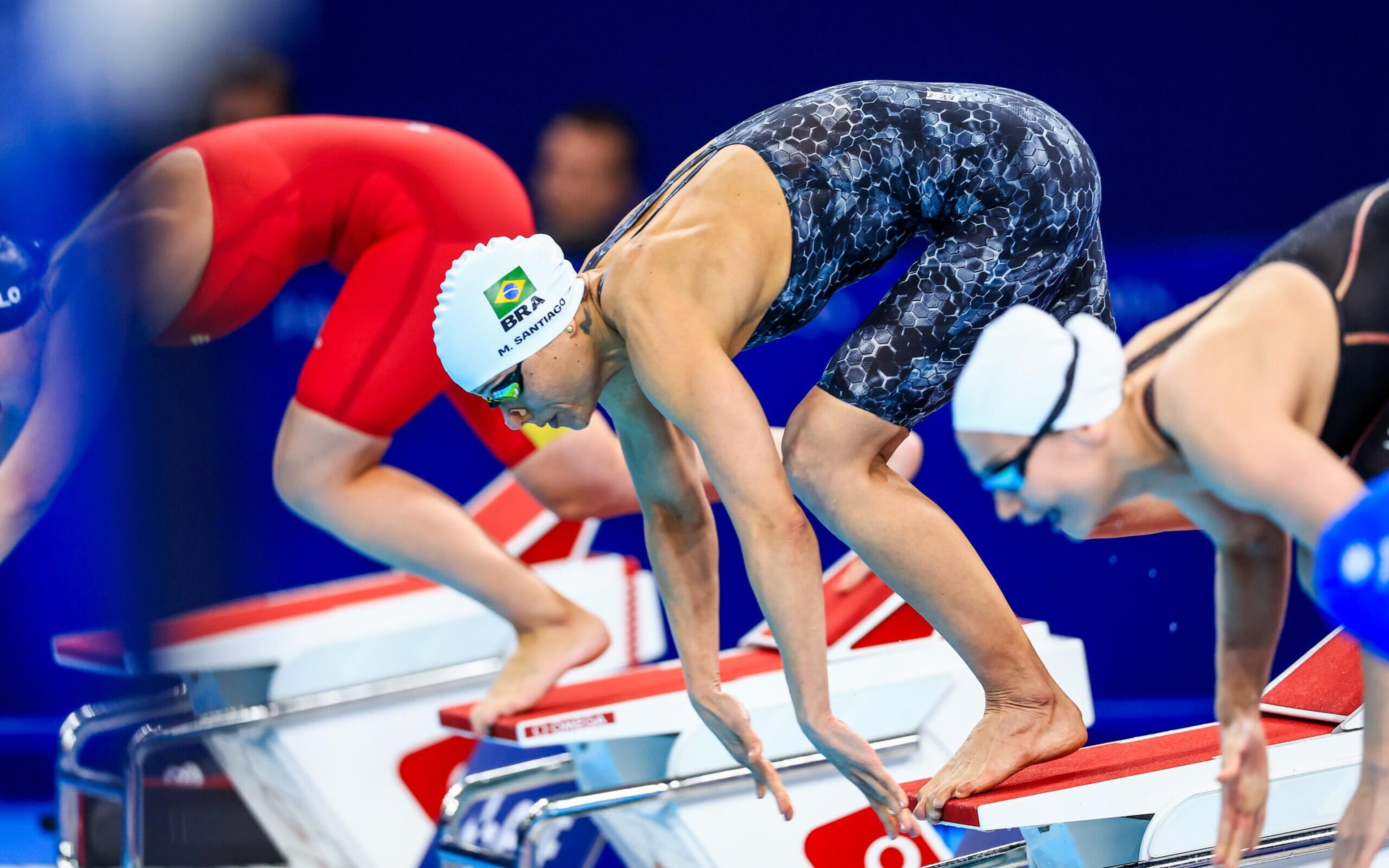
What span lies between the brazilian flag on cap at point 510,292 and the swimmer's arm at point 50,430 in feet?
3.92

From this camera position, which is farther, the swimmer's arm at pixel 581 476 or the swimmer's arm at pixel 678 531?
the swimmer's arm at pixel 581 476

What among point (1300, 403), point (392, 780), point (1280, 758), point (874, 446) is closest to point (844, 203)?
point (874, 446)

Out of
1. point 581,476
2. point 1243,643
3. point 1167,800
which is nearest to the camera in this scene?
point 1243,643

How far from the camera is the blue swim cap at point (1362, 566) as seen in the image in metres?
1.64

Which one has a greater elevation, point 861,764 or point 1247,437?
point 1247,437

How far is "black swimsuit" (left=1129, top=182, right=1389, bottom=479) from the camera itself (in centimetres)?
189

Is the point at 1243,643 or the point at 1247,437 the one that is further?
the point at 1243,643

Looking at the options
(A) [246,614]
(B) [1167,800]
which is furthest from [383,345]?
(B) [1167,800]

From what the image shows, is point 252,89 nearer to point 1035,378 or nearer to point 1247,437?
point 1035,378

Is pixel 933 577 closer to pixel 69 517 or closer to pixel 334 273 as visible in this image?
pixel 334 273

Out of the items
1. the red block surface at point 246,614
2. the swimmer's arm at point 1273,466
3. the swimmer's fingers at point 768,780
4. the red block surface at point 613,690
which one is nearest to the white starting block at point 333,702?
the red block surface at point 246,614

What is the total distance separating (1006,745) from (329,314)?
1.81 m

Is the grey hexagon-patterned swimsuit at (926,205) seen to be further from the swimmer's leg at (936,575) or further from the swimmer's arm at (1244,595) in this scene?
the swimmer's arm at (1244,595)

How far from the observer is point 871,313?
2.48 m
